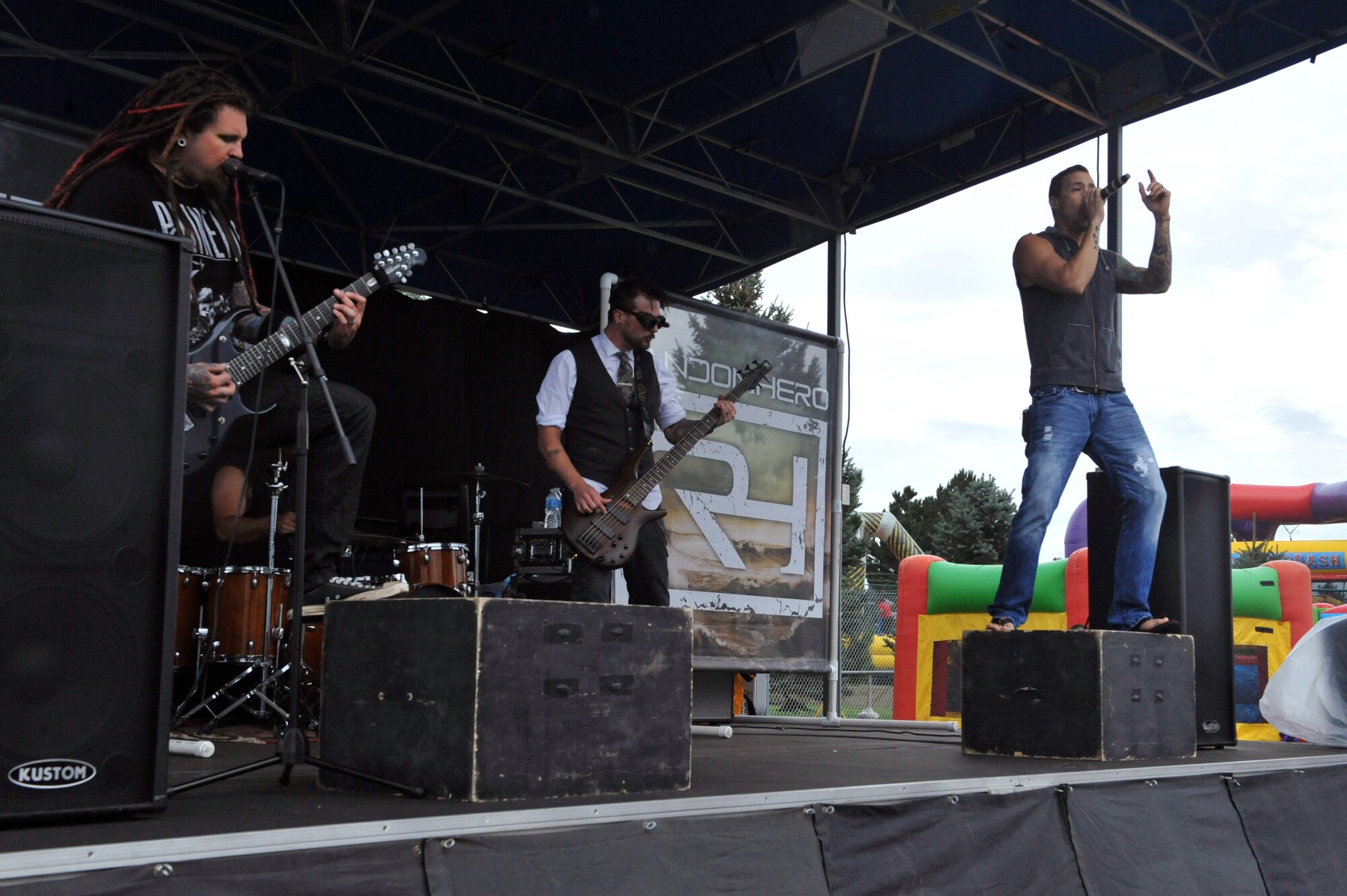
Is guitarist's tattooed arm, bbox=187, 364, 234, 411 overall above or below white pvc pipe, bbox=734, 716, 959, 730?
above

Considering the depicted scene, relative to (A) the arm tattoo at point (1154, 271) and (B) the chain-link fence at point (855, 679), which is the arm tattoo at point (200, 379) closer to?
(A) the arm tattoo at point (1154, 271)

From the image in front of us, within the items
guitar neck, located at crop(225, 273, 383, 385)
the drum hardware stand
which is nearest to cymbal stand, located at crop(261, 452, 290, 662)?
the drum hardware stand

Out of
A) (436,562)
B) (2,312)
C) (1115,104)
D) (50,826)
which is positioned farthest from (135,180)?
(1115,104)

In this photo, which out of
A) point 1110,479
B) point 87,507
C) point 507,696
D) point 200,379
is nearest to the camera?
point 87,507

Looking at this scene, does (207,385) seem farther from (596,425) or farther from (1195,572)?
(1195,572)

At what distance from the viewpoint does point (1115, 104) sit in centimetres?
775

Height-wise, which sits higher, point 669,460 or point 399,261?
point 399,261

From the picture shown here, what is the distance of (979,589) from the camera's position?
7.77 meters

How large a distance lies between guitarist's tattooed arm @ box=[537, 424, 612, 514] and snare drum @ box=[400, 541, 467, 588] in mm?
1092

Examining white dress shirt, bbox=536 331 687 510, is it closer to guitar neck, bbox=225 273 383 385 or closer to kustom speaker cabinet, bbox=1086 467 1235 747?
guitar neck, bbox=225 273 383 385

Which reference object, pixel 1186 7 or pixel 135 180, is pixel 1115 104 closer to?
pixel 1186 7

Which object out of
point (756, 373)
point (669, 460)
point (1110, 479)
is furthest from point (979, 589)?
point (669, 460)

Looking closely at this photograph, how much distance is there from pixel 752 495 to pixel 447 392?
16.2 ft

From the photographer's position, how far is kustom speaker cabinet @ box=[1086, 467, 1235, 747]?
4.17 meters
